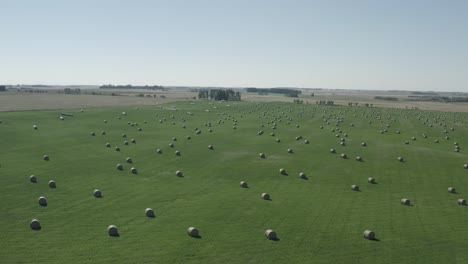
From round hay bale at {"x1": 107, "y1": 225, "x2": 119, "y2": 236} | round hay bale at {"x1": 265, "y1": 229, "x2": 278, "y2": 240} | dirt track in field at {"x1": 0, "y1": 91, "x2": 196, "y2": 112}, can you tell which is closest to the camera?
round hay bale at {"x1": 107, "y1": 225, "x2": 119, "y2": 236}

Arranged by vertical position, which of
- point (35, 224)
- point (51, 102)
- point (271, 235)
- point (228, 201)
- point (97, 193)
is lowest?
point (228, 201)

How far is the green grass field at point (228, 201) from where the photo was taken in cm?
2341

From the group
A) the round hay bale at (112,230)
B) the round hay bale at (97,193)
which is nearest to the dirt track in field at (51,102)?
the round hay bale at (97,193)

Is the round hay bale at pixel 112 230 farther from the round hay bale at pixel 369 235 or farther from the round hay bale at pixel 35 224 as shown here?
the round hay bale at pixel 369 235

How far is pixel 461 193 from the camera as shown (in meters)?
37.4

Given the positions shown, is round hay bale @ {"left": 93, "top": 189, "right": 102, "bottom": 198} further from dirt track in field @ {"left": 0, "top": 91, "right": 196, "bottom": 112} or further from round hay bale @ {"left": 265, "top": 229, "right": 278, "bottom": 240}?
dirt track in field @ {"left": 0, "top": 91, "right": 196, "bottom": 112}

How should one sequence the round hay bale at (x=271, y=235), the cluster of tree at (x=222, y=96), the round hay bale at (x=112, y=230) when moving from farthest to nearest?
the cluster of tree at (x=222, y=96)
the round hay bale at (x=271, y=235)
the round hay bale at (x=112, y=230)

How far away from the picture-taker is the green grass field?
922 inches

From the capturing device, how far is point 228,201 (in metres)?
32.5

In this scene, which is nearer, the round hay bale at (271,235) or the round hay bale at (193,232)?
the round hay bale at (193,232)

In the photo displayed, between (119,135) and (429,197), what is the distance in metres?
45.0

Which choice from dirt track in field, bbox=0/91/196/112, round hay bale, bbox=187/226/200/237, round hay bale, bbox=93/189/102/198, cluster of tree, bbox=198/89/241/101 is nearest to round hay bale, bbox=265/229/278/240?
round hay bale, bbox=187/226/200/237

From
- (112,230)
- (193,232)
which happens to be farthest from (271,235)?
(112,230)

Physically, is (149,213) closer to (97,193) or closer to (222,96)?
(97,193)
